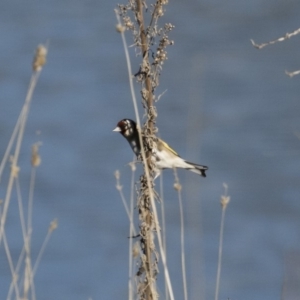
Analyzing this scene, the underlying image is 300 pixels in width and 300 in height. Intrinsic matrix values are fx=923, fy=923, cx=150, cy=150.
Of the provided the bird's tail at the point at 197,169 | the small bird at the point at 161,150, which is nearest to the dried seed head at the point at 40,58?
the small bird at the point at 161,150

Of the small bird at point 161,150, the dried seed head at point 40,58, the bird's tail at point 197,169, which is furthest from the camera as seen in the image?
the bird's tail at point 197,169

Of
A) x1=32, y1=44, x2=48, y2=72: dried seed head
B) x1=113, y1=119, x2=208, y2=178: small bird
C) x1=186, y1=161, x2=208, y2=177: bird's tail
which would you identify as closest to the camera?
x1=32, y1=44, x2=48, y2=72: dried seed head

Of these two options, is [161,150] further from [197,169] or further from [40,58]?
[40,58]

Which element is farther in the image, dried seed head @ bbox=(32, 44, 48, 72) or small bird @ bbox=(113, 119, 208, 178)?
small bird @ bbox=(113, 119, 208, 178)

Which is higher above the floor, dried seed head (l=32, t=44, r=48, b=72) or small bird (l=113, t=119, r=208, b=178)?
small bird (l=113, t=119, r=208, b=178)

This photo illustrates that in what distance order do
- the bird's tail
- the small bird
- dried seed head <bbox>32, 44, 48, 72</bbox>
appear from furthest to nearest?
1. the bird's tail
2. the small bird
3. dried seed head <bbox>32, 44, 48, 72</bbox>

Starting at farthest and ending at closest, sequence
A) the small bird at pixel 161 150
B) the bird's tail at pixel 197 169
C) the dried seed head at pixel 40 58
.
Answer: the bird's tail at pixel 197 169
the small bird at pixel 161 150
the dried seed head at pixel 40 58

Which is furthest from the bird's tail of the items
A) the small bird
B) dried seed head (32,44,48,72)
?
dried seed head (32,44,48,72)

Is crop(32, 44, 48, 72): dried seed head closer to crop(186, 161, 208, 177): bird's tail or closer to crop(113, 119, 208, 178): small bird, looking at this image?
crop(113, 119, 208, 178): small bird

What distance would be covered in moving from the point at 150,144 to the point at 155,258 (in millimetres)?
405

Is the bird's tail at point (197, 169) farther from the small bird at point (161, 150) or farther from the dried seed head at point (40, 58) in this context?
the dried seed head at point (40, 58)

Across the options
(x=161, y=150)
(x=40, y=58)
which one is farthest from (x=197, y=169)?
(x=40, y=58)

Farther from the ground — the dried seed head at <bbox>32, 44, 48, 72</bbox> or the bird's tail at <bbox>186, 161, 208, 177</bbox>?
the bird's tail at <bbox>186, 161, 208, 177</bbox>

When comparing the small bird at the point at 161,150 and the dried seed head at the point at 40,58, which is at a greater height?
the small bird at the point at 161,150
